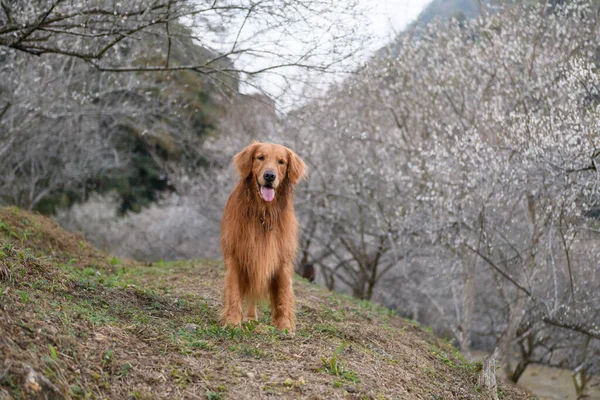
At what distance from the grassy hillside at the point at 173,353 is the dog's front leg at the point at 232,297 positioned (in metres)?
0.14

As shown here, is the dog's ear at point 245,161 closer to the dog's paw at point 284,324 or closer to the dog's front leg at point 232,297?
the dog's front leg at point 232,297

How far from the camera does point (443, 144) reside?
11094mm

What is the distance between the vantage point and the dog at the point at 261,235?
5225 mm

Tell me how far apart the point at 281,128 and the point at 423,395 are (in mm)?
12376

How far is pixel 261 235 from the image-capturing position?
5277 millimetres

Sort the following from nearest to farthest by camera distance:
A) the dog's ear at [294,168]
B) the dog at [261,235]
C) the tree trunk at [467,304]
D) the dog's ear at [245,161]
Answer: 1. the dog at [261,235]
2. the dog's ear at [245,161]
3. the dog's ear at [294,168]
4. the tree trunk at [467,304]

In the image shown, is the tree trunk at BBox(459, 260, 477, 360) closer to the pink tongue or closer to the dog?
the dog

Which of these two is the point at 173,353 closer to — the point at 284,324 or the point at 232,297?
the point at 232,297

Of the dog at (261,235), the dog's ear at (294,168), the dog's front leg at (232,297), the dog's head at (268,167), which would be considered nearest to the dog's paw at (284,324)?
the dog at (261,235)

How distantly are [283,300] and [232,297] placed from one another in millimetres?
475

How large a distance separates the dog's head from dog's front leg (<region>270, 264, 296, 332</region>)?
768 mm

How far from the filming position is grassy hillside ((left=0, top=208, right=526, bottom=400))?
329cm

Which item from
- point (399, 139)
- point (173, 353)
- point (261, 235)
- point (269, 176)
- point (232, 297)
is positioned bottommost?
point (173, 353)

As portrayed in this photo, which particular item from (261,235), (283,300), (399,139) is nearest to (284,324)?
(283,300)
